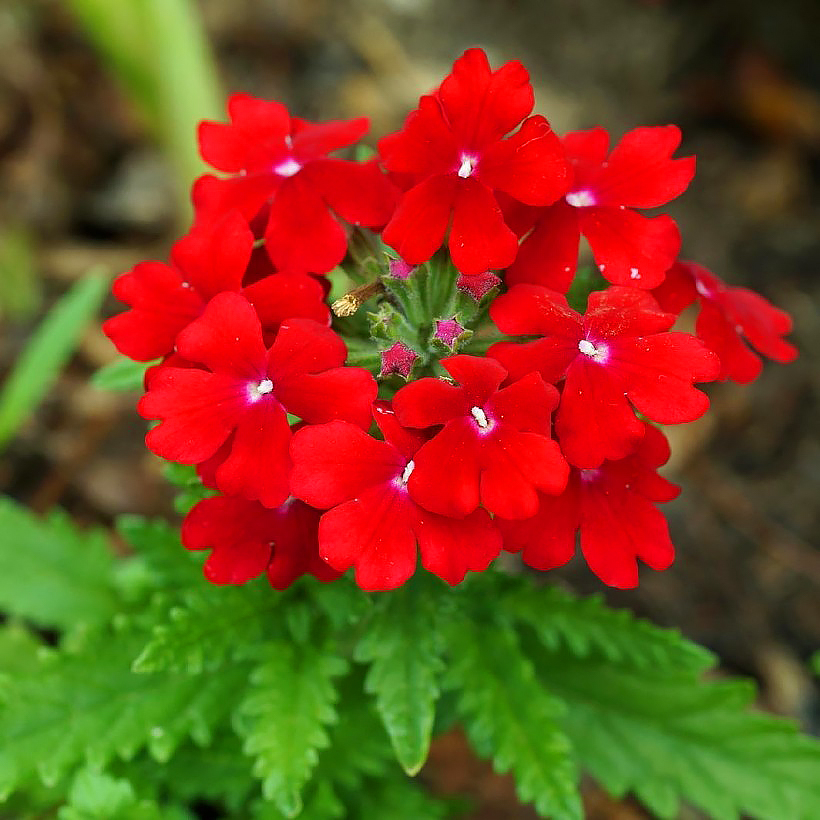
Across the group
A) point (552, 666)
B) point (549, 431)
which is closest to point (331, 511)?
point (549, 431)

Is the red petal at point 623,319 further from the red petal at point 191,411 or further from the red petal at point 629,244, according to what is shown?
the red petal at point 191,411

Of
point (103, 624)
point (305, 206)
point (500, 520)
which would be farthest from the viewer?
point (103, 624)

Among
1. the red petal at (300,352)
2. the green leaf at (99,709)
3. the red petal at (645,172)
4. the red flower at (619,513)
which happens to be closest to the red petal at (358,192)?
the red petal at (300,352)

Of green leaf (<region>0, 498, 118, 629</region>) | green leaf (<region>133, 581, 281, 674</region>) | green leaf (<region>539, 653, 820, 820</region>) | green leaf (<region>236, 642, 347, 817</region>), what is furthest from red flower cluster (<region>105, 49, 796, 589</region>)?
green leaf (<region>0, 498, 118, 629</region>)

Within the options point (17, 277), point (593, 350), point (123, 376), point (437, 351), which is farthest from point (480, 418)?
point (17, 277)

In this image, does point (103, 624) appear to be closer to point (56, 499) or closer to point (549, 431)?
point (56, 499)

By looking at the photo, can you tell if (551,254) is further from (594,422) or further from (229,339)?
(229,339)
